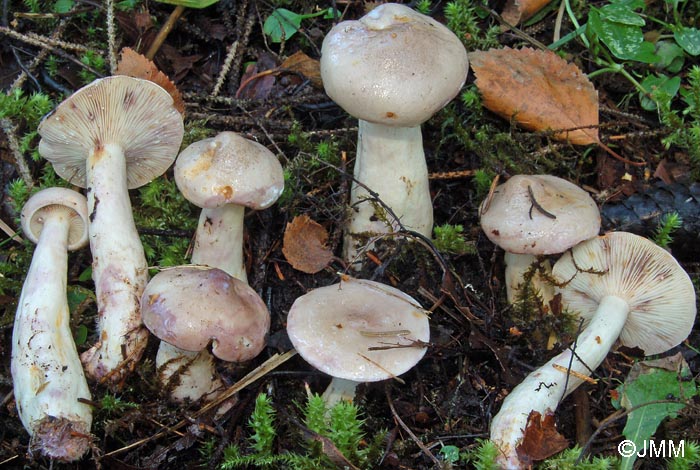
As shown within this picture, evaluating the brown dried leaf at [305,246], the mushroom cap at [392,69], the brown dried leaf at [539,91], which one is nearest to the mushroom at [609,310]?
the brown dried leaf at [539,91]

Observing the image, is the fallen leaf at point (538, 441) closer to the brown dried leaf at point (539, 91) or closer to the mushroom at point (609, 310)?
the mushroom at point (609, 310)

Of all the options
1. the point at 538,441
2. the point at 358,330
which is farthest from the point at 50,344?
the point at 538,441

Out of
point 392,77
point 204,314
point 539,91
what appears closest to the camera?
point 204,314

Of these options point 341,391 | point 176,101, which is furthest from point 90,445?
point 176,101

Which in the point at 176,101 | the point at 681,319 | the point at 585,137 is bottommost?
the point at 681,319

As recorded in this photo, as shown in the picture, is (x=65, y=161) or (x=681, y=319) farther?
(x=65, y=161)

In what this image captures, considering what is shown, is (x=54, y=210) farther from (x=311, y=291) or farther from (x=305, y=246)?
(x=311, y=291)

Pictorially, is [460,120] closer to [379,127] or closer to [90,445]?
[379,127]
